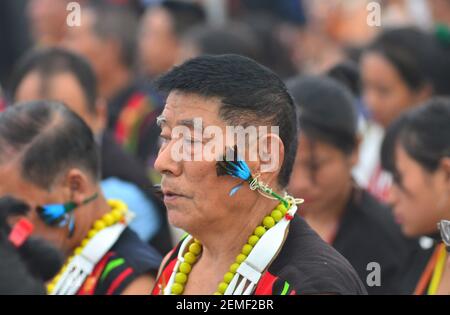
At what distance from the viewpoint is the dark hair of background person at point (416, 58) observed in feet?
23.3

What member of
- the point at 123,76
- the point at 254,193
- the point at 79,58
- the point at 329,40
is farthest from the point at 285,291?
the point at 329,40

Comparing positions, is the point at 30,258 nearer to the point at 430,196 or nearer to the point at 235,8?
the point at 430,196

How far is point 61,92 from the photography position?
5.97m

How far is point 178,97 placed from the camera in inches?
136

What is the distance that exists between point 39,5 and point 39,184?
660cm

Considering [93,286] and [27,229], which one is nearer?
[27,229]

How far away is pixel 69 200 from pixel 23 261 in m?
1.06

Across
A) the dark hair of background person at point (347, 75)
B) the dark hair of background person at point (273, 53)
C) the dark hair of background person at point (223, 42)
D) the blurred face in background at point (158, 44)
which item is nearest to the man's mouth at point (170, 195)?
the dark hair of background person at point (347, 75)

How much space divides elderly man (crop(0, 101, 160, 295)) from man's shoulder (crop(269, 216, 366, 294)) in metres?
0.89

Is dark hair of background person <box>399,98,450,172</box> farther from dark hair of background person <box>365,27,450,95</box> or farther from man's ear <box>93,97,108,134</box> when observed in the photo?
dark hair of background person <box>365,27,450,95</box>

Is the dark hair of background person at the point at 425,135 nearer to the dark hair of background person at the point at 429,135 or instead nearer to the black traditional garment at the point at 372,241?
the dark hair of background person at the point at 429,135

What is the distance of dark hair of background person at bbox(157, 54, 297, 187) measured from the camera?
3.38 meters

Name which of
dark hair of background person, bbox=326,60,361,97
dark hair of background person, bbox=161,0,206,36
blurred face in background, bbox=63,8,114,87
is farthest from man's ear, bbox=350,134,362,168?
dark hair of background person, bbox=161,0,206,36

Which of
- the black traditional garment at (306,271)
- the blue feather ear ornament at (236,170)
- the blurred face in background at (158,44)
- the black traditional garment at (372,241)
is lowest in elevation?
the black traditional garment at (372,241)
